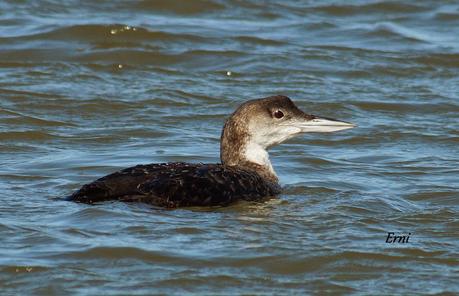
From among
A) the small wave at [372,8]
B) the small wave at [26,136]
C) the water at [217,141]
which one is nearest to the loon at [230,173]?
the water at [217,141]

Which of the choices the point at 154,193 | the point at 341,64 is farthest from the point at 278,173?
the point at 341,64

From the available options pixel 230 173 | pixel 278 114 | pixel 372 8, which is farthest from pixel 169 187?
pixel 372 8

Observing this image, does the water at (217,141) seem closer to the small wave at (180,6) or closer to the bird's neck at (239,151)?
the small wave at (180,6)

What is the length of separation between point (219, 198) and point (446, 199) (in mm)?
1871

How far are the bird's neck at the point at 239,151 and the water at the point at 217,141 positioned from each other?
34 centimetres

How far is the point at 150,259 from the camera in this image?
7.66 metres

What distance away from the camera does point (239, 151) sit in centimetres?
980

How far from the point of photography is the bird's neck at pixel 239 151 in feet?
32.0

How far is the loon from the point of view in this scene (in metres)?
8.60

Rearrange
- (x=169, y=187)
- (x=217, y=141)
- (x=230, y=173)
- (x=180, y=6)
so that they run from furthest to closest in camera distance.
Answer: (x=180, y=6) → (x=217, y=141) → (x=230, y=173) → (x=169, y=187)

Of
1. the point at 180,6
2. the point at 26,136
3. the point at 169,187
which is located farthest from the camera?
the point at 180,6

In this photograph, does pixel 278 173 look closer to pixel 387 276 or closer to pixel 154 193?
pixel 154 193

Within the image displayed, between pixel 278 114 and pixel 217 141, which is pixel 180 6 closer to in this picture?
pixel 217 141

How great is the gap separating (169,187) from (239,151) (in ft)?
4.25
